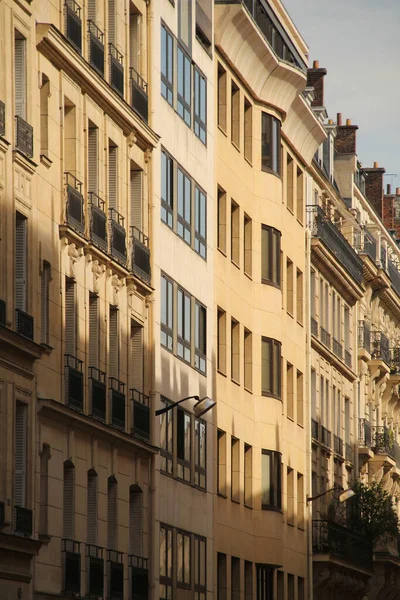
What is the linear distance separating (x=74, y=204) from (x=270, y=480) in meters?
23.3

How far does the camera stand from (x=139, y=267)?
5094 centimetres

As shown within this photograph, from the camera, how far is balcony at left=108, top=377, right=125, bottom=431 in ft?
156

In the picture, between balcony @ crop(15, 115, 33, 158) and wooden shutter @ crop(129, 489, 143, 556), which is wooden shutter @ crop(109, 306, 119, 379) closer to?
wooden shutter @ crop(129, 489, 143, 556)

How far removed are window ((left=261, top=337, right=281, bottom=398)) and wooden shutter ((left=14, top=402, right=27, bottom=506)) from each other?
26.1m

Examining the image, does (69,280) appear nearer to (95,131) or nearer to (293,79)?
(95,131)

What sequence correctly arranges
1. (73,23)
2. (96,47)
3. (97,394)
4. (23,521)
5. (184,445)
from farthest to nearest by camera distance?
(184,445) → (96,47) → (97,394) → (73,23) → (23,521)

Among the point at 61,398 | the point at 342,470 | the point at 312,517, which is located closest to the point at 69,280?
the point at 61,398

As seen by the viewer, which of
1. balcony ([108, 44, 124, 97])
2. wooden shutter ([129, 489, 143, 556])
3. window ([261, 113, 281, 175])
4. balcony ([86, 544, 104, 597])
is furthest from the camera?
window ([261, 113, 281, 175])

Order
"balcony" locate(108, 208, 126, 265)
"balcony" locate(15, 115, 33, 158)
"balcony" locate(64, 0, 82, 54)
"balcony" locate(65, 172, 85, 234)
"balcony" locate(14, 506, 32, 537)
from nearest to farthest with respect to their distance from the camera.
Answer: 1. "balcony" locate(14, 506, 32, 537)
2. "balcony" locate(15, 115, 33, 158)
3. "balcony" locate(65, 172, 85, 234)
4. "balcony" locate(64, 0, 82, 54)
5. "balcony" locate(108, 208, 126, 265)

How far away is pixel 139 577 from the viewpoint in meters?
49.8

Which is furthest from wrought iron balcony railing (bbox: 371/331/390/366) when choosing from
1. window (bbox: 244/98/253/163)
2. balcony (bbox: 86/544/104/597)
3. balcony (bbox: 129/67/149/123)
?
balcony (bbox: 86/544/104/597)

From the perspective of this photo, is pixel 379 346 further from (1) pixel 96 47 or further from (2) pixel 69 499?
(2) pixel 69 499

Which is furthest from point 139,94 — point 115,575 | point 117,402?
point 115,575

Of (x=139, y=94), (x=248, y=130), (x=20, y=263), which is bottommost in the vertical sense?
(x=20, y=263)
